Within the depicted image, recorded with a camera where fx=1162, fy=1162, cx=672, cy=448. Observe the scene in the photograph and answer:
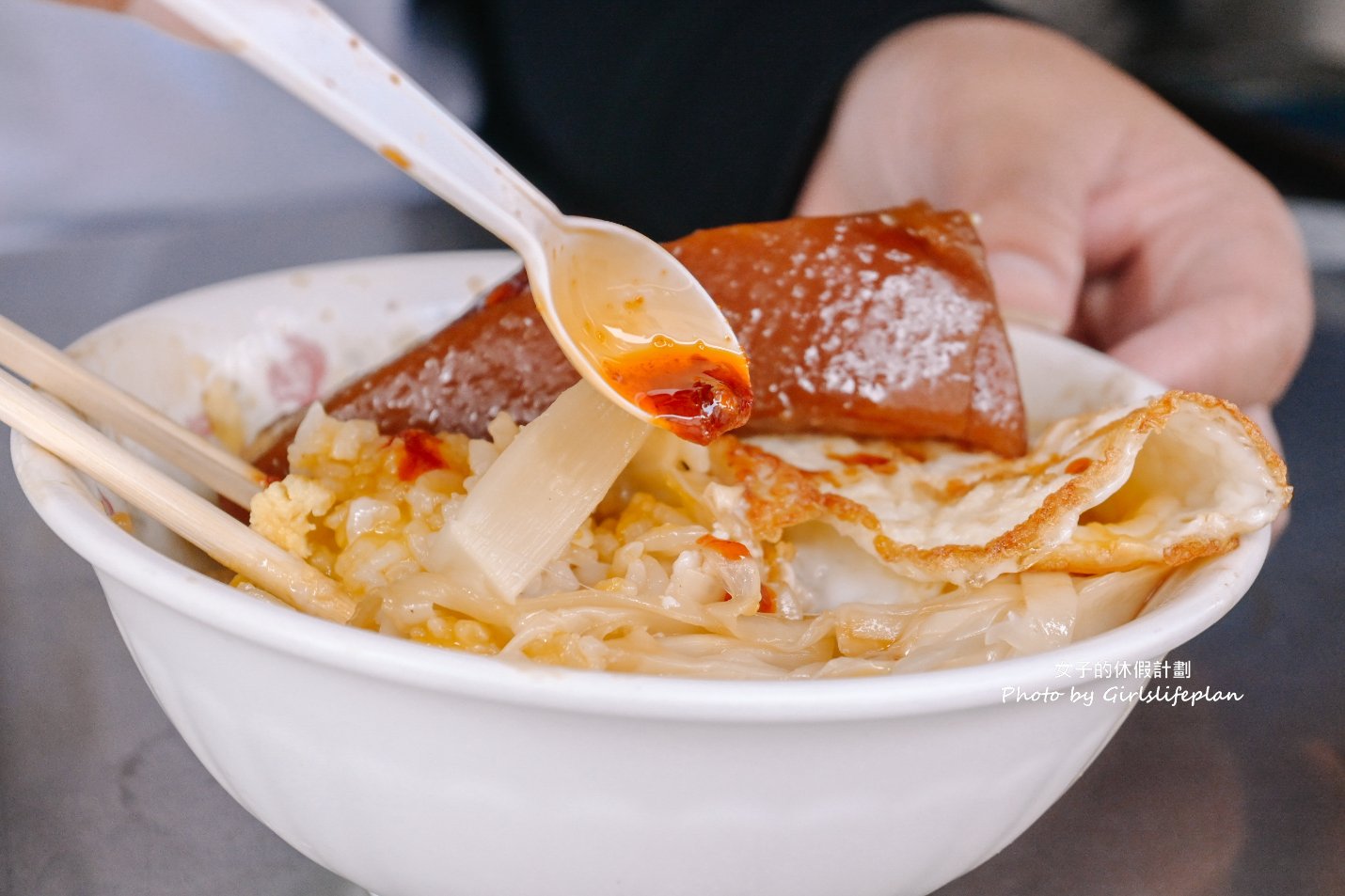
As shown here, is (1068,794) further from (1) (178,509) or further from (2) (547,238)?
(1) (178,509)

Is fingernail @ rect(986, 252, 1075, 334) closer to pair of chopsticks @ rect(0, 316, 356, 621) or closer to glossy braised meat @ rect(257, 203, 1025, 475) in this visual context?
glossy braised meat @ rect(257, 203, 1025, 475)

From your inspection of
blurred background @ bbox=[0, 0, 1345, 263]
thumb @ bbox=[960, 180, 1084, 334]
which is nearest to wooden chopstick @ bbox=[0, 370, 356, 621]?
thumb @ bbox=[960, 180, 1084, 334]

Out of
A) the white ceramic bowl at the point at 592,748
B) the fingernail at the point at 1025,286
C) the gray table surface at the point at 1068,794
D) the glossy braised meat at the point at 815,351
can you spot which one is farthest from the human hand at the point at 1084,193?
the white ceramic bowl at the point at 592,748

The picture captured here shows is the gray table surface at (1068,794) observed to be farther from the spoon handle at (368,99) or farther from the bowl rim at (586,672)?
the spoon handle at (368,99)

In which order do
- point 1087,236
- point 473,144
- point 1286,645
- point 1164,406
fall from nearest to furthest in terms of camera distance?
point 473,144
point 1164,406
point 1286,645
point 1087,236

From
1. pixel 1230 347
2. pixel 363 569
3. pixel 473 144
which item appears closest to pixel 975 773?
pixel 363 569

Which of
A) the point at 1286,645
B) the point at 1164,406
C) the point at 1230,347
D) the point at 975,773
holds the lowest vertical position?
the point at 1286,645

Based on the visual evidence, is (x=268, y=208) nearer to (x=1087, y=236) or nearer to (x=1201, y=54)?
(x=1087, y=236)

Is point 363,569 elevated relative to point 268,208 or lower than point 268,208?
elevated

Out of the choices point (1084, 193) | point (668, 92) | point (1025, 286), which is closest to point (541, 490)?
point (1025, 286)
